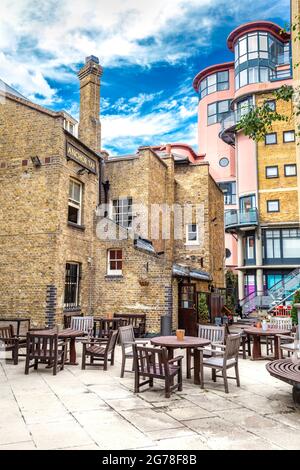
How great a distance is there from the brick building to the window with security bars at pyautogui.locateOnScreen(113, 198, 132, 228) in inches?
2.0

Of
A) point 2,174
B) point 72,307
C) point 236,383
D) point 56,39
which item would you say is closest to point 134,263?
point 72,307

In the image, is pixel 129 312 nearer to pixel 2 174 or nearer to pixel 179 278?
pixel 179 278

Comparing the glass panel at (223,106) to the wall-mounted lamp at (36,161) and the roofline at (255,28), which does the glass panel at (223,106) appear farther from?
the wall-mounted lamp at (36,161)

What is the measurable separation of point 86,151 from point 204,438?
11956 millimetres

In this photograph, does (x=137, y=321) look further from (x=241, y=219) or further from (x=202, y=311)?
(x=241, y=219)

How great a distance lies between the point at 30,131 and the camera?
42.3 ft

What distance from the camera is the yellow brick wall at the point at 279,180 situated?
2838cm

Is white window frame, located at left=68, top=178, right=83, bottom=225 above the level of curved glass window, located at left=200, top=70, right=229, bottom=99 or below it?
below

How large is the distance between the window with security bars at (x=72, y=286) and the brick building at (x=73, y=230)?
0.04 meters

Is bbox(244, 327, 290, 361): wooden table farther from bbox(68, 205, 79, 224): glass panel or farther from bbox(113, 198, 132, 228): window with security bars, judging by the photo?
bbox(113, 198, 132, 228): window with security bars

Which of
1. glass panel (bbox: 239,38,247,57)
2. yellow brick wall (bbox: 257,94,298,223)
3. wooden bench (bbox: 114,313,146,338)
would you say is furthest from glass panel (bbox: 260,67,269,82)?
wooden bench (bbox: 114,313,146,338)

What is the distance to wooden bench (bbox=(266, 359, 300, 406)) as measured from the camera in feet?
17.1

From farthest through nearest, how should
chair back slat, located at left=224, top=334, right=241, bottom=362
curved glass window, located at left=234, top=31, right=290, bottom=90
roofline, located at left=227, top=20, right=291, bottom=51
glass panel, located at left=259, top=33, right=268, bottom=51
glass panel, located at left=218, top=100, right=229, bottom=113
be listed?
glass panel, located at left=218, top=100, right=229, bottom=113
glass panel, located at left=259, top=33, right=268, bottom=51
roofline, located at left=227, top=20, right=291, bottom=51
curved glass window, located at left=234, top=31, right=290, bottom=90
chair back slat, located at left=224, top=334, right=241, bottom=362

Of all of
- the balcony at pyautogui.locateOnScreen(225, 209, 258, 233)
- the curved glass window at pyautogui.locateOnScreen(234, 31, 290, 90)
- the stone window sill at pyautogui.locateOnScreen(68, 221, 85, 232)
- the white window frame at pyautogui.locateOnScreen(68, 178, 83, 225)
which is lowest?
the stone window sill at pyautogui.locateOnScreen(68, 221, 85, 232)
